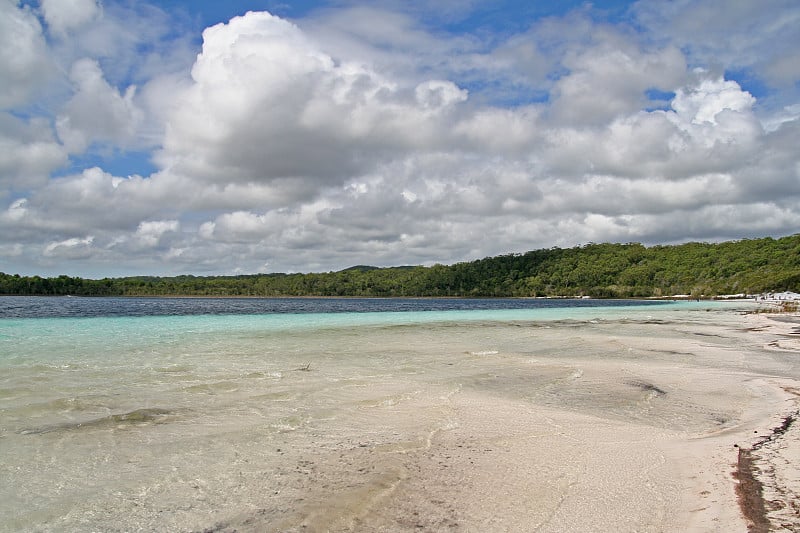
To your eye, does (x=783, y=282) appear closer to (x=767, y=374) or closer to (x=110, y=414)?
(x=767, y=374)

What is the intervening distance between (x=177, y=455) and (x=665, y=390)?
10.0 m

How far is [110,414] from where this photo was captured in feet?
30.2

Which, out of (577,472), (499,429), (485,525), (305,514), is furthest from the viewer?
(499,429)

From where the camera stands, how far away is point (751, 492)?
498cm

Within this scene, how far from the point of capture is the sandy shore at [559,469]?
4.70 meters

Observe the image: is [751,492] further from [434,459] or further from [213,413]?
[213,413]

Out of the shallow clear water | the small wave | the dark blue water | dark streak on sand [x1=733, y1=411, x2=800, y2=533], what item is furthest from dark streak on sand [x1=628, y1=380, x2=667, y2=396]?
the dark blue water

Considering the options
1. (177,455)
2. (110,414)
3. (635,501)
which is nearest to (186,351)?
(110,414)

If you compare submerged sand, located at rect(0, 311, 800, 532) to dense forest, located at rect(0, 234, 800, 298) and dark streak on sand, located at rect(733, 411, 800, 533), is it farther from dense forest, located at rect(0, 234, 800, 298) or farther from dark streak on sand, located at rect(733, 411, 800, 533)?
dense forest, located at rect(0, 234, 800, 298)

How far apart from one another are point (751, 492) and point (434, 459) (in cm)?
343

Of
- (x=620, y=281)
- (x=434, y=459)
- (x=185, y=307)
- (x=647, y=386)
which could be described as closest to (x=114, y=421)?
(x=434, y=459)

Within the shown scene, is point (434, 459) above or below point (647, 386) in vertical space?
above

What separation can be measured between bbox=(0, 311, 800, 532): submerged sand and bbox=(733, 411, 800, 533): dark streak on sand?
0.08 ft

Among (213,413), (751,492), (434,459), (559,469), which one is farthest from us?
(213,413)
